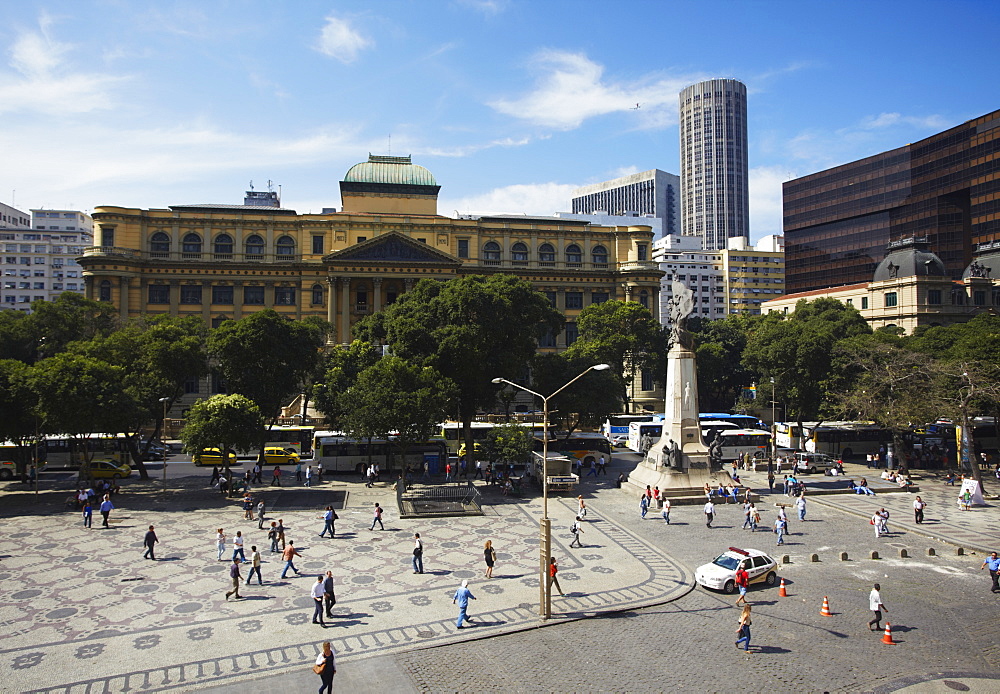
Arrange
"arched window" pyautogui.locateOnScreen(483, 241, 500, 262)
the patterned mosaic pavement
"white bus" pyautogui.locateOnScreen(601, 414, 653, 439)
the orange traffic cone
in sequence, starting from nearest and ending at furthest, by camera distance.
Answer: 1. the patterned mosaic pavement
2. the orange traffic cone
3. "white bus" pyautogui.locateOnScreen(601, 414, 653, 439)
4. "arched window" pyautogui.locateOnScreen(483, 241, 500, 262)

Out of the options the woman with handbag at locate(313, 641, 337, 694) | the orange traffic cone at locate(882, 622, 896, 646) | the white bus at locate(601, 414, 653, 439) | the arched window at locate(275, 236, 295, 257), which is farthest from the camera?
the arched window at locate(275, 236, 295, 257)

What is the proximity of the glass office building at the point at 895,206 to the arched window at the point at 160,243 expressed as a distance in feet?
316

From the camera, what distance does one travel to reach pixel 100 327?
67.5 meters

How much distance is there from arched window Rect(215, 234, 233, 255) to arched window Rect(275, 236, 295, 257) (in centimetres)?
544

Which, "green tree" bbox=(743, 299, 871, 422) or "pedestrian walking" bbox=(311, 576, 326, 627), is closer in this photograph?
"pedestrian walking" bbox=(311, 576, 326, 627)

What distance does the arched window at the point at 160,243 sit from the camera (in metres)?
83.9

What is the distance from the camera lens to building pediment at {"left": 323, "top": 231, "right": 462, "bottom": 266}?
271 ft

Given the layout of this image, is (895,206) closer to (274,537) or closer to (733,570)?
(733,570)

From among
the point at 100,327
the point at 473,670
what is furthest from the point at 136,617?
the point at 100,327

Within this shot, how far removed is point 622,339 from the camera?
228ft

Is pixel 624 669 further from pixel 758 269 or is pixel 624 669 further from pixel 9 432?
pixel 758 269

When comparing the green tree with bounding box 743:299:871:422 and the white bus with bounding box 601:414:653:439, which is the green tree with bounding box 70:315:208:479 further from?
the green tree with bounding box 743:299:871:422

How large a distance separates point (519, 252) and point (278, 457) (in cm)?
4996

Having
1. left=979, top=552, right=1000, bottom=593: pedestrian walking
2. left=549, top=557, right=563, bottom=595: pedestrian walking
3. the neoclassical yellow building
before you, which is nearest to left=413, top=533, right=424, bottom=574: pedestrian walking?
left=549, top=557, right=563, bottom=595: pedestrian walking
